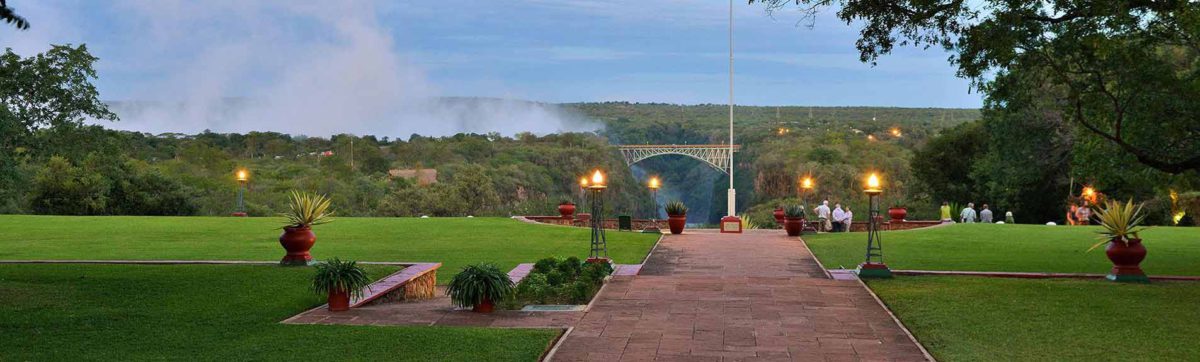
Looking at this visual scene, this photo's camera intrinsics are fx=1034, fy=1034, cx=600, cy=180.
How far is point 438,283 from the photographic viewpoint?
14383mm

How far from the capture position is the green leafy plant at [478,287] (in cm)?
1079

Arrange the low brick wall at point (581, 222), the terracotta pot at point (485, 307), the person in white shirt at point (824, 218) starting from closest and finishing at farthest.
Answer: the terracotta pot at point (485, 307) → the person in white shirt at point (824, 218) → the low brick wall at point (581, 222)

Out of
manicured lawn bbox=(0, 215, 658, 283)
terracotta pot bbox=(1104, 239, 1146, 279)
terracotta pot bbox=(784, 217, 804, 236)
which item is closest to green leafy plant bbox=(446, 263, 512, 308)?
manicured lawn bbox=(0, 215, 658, 283)

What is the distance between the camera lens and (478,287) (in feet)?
35.3

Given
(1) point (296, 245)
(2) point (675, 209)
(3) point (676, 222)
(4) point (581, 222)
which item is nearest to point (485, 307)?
(1) point (296, 245)

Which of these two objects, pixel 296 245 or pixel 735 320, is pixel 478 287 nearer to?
pixel 735 320

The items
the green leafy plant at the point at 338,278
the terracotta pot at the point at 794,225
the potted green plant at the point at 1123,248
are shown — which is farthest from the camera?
the terracotta pot at the point at 794,225

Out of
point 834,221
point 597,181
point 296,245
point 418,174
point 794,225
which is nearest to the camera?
point 296,245

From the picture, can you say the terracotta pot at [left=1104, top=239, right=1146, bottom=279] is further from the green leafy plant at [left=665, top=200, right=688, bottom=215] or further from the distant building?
the distant building

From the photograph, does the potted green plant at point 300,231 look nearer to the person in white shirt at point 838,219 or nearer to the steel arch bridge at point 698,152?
the person in white shirt at point 838,219

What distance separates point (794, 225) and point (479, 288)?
15406mm

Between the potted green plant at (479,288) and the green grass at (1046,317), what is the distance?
4167 mm

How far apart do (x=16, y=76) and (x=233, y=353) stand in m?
10.2

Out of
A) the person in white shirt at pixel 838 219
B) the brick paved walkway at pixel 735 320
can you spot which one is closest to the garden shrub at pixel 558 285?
the brick paved walkway at pixel 735 320
